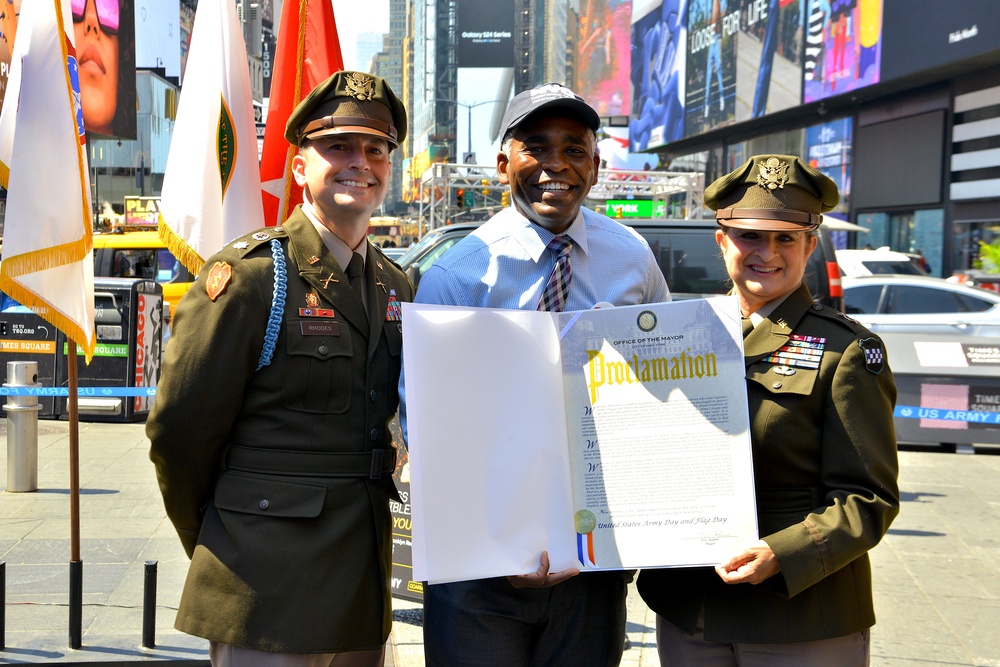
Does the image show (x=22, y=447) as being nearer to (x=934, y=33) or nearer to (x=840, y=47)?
(x=934, y=33)

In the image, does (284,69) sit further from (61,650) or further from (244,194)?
(61,650)

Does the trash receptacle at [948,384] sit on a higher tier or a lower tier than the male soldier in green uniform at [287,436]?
lower

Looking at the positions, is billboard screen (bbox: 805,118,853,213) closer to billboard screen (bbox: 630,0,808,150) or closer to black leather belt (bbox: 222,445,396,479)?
billboard screen (bbox: 630,0,808,150)

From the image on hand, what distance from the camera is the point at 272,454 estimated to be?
256 centimetres

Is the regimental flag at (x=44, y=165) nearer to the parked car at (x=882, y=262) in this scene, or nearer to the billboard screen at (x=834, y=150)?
the parked car at (x=882, y=262)

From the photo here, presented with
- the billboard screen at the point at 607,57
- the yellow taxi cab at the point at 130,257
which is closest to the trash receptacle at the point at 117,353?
the yellow taxi cab at the point at 130,257

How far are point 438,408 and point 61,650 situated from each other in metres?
3.10

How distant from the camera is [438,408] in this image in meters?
2.43

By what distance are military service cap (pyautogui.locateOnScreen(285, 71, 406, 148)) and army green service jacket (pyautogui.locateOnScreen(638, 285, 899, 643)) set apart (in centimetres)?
116

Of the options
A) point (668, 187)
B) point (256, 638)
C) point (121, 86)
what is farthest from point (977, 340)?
point (121, 86)

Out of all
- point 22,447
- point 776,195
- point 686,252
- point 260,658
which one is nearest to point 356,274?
point 260,658

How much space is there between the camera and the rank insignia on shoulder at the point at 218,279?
2.53 meters

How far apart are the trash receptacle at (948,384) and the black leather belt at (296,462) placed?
28.0 feet

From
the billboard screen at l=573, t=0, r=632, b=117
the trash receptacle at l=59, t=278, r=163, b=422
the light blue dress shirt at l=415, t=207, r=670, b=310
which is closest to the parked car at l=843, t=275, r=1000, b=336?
the trash receptacle at l=59, t=278, r=163, b=422
